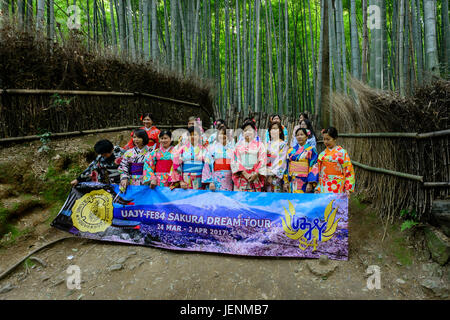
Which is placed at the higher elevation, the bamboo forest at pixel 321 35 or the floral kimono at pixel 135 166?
the bamboo forest at pixel 321 35

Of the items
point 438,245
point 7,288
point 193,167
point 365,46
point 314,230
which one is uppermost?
point 365,46

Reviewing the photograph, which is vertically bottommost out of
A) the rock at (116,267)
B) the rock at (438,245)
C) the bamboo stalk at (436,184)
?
the rock at (116,267)

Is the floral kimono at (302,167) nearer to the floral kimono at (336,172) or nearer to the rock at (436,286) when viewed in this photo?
the floral kimono at (336,172)

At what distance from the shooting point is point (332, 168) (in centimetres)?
289

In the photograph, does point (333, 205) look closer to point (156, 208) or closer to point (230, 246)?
point (230, 246)

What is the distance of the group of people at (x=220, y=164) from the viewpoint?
10.0 ft

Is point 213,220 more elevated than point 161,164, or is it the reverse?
point 161,164

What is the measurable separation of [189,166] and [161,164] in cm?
36

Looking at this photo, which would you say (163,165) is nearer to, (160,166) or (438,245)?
(160,166)

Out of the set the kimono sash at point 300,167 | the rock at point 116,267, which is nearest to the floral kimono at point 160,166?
the rock at point 116,267

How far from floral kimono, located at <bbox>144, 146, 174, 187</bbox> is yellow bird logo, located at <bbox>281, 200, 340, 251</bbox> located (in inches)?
62.0

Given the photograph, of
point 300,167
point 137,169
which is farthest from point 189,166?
point 300,167

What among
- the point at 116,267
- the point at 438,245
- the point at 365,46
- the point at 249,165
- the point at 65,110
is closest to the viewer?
the point at 438,245

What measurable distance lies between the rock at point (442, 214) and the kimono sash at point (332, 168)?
87cm
